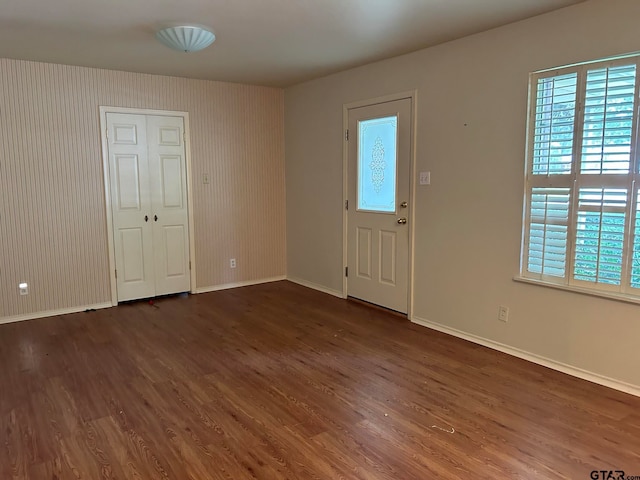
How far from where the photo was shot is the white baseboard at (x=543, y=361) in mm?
2838

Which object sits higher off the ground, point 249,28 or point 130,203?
point 249,28

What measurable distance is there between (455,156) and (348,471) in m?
2.56

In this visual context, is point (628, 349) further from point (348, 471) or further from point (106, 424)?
point (106, 424)

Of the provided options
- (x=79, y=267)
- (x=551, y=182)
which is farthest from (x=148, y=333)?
(x=551, y=182)

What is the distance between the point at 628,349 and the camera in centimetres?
279

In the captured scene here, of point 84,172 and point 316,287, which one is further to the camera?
point 316,287

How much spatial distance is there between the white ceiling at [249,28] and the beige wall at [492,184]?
167 mm

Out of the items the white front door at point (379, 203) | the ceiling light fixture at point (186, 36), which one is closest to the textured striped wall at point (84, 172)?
the white front door at point (379, 203)

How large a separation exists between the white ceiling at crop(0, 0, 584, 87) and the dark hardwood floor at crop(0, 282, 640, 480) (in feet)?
7.81

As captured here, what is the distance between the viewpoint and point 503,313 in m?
3.47

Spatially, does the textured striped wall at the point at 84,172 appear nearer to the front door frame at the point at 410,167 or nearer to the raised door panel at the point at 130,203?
the raised door panel at the point at 130,203

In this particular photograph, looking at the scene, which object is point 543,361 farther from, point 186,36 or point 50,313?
point 50,313

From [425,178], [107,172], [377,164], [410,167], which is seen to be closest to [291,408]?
[425,178]

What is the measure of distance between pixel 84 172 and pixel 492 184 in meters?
3.80
